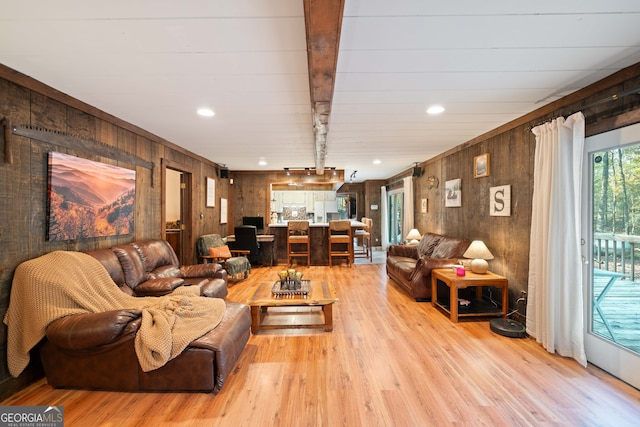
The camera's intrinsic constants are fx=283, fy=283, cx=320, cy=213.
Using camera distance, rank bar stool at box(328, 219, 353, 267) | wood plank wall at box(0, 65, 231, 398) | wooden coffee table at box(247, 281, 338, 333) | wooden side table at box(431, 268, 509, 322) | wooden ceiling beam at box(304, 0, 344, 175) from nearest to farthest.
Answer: wooden ceiling beam at box(304, 0, 344, 175) < wood plank wall at box(0, 65, 231, 398) < wooden coffee table at box(247, 281, 338, 333) < wooden side table at box(431, 268, 509, 322) < bar stool at box(328, 219, 353, 267)

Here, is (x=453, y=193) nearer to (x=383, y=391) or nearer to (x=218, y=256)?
(x=383, y=391)

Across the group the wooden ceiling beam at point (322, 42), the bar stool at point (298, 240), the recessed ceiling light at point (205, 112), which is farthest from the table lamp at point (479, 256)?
the bar stool at point (298, 240)

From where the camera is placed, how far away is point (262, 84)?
91.4 inches

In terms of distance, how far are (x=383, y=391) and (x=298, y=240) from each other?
4.65m

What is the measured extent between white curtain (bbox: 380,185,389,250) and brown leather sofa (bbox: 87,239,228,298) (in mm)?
6527

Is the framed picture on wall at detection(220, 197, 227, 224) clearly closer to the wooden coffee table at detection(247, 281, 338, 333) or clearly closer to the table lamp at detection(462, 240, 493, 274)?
the wooden coffee table at detection(247, 281, 338, 333)

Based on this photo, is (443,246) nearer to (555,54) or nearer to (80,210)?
(555,54)

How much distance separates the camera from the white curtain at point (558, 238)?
243cm

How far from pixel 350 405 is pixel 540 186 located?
2.59m

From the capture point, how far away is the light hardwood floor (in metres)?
1.79

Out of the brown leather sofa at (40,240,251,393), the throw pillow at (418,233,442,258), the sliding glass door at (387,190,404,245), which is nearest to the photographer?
the brown leather sofa at (40,240,251,393)

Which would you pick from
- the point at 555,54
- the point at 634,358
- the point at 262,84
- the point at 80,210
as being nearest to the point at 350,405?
the point at 634,358

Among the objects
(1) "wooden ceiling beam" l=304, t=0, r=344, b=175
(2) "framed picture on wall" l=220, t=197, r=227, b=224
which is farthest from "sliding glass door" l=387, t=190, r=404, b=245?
(1) "wooden ceiling beam" l=304, t=0, r=344, b=175

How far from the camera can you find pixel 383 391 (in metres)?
2.05
